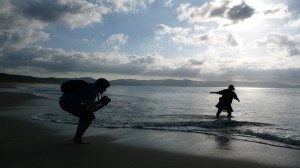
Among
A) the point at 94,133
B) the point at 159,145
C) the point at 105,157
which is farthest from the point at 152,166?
the point at 94,133

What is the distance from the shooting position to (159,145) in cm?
776

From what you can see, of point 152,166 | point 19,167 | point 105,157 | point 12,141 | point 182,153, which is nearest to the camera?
point 19,167

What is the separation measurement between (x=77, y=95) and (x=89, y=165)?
78.3 inches

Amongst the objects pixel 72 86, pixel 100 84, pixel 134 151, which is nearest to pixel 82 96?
pixel 72 86

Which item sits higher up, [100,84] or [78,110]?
[100,84]

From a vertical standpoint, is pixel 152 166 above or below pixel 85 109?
below

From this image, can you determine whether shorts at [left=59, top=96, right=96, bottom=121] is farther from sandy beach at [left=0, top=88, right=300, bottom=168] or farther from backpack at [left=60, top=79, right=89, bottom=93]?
sandy beach at [left=0, top=88, right=300, bottom=168]

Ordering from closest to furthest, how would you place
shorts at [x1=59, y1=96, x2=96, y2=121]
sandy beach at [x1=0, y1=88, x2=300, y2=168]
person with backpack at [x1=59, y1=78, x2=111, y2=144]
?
sandy beach at [x1=0, y1=88, x2=300, y2=168]
person with backpack at [x1=59, y1=78, x2=111, y2=144]
shorts at [x1=59, y1=96, x2=96, y2=121]

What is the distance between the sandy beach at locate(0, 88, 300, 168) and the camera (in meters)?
5.88

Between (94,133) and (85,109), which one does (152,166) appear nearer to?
(85,109)

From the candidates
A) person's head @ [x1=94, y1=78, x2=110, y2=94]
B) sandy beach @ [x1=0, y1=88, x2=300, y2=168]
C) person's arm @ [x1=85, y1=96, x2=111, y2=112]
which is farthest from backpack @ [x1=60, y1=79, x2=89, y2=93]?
sandy beach @ [x1=0, y1=88, x2=300, y2=168]

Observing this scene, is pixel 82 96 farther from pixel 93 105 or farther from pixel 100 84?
pixel 100 84

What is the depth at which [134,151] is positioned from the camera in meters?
6.94

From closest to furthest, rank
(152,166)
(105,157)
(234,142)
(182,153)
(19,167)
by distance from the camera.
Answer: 1. (19,167)
2. (152,166)
3. (105,157)
4. (182,153)
5. (234,142)
